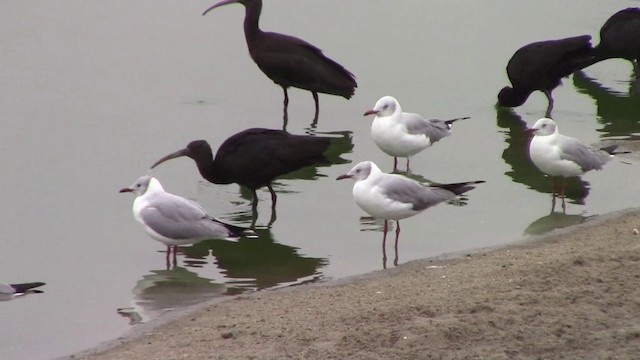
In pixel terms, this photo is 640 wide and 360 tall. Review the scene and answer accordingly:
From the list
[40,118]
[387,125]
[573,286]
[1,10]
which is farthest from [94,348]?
[1,10]

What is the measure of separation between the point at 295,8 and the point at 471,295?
36.8 feet

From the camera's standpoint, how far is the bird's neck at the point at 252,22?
14.5 metres

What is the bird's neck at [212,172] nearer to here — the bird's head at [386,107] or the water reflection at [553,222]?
the bird's head at [386,107]

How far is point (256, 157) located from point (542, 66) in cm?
489

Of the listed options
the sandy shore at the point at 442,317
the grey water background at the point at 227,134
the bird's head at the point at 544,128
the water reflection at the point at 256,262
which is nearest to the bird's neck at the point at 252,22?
the grey water background at the point at 227,134

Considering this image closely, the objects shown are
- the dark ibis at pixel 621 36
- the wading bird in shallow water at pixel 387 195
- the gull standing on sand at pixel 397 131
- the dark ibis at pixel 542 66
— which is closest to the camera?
the wading bird in shallow water at pixel 387 195

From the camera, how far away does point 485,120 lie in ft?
47.9

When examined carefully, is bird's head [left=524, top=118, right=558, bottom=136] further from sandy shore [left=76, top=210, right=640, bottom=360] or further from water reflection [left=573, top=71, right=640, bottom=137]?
sandy shore [left=76, top=210, right=640, bottom=360]

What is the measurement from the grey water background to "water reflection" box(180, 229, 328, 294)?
0.02 m

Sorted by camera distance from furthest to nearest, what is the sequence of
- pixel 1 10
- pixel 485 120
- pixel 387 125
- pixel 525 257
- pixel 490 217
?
1. pixel 1 10
2. pixel 485 120
3. pixel 387 125
4. pixel 490 217
5. pixel 525 257

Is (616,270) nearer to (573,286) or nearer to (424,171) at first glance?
(573,286)

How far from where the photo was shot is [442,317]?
23.9 feet

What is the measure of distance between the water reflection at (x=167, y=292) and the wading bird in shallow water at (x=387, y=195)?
1430mm

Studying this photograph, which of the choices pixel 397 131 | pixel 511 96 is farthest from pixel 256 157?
pixel 511 96
